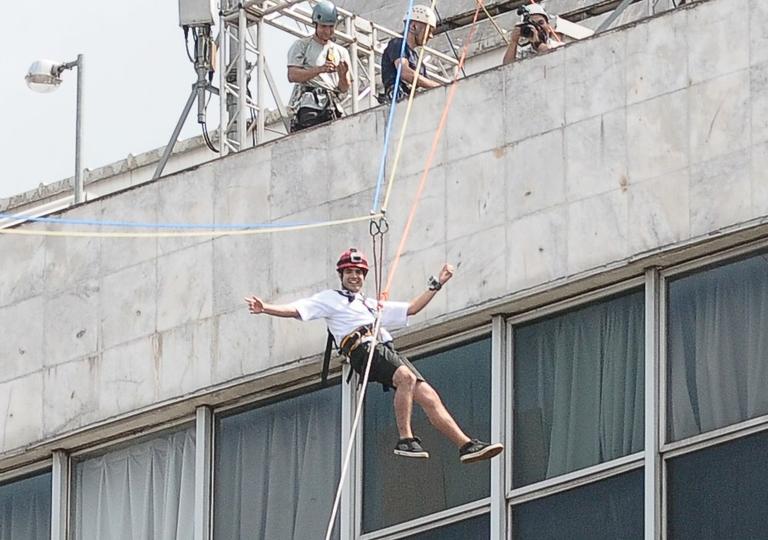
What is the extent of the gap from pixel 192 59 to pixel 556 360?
554 centimetres

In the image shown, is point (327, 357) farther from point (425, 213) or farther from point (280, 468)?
point (280, 468)

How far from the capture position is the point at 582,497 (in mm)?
19625

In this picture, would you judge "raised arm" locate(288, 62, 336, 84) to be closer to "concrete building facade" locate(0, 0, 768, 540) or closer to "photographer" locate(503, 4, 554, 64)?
"concrete building facade" locate(0, 0, 768, 540)

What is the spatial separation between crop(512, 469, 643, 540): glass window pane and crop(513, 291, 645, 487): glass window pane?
0.19 meters

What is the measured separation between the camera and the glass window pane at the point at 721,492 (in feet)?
61.6

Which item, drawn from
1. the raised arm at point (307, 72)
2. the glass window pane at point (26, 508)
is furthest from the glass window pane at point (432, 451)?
the glass window pane at point (26, 508)

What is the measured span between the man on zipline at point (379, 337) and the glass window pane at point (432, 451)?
30 cm

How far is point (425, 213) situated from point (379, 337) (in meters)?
1.22

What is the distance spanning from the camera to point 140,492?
22.5m

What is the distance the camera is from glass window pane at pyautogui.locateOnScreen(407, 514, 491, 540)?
790 inches

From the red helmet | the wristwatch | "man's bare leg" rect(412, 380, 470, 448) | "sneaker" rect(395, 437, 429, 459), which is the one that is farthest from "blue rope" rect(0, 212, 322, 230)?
"sneaker" rect(395, 437, 429, 459)

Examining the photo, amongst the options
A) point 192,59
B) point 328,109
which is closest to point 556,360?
point 328,109

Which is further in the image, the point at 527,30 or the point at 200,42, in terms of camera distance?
the point at 200,42

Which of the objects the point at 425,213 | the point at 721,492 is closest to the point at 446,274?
the point at 425,213
